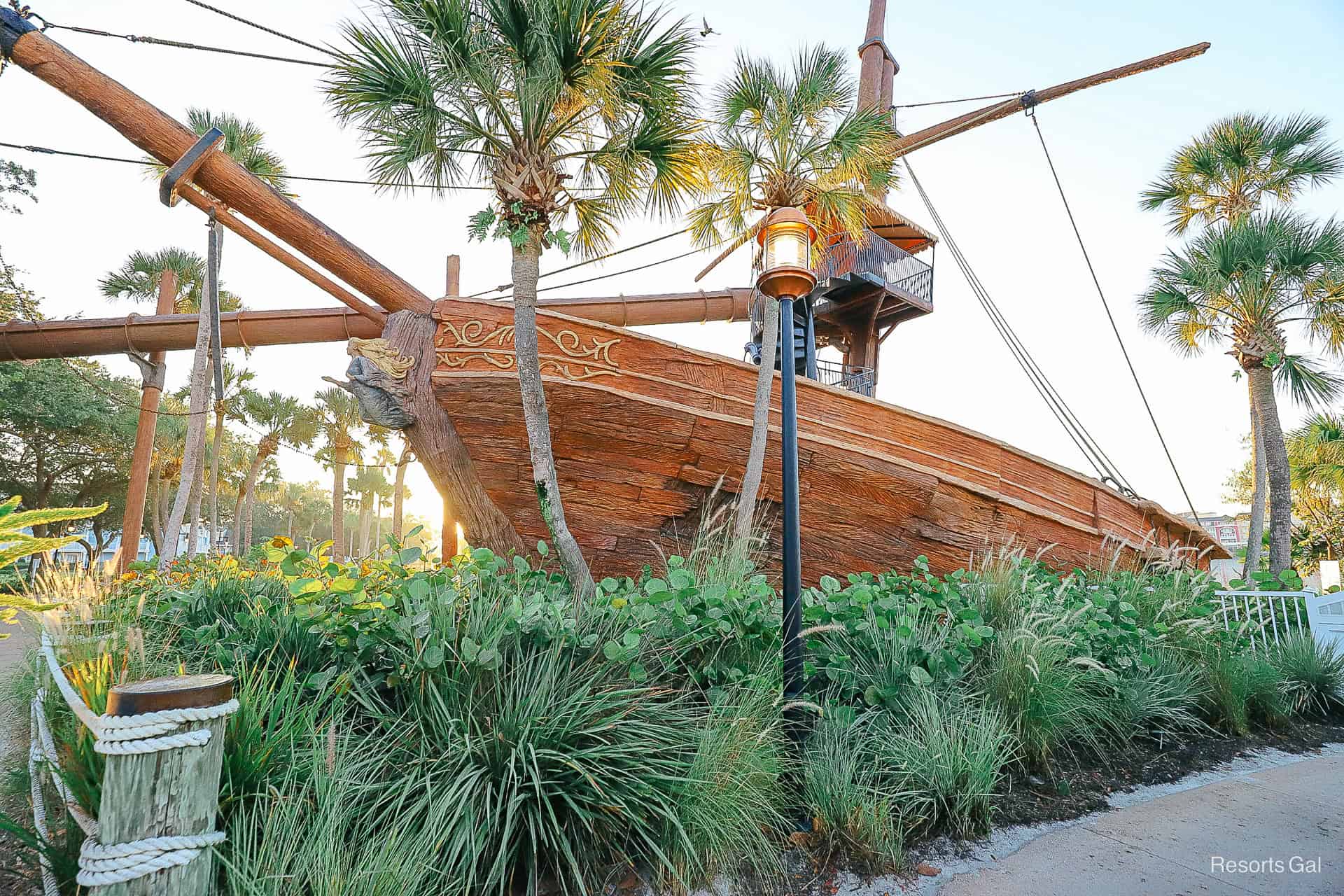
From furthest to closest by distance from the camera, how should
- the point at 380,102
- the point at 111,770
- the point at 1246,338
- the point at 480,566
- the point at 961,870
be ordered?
the point at 1246,338 → the point at 380,102 → the point at 480,566 → the point at 961,870 → the point at 111,770

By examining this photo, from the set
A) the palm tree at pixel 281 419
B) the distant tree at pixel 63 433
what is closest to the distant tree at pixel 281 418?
the palm tree at pixel 281 419

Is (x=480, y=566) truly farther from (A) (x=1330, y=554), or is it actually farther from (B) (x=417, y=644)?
(A) (x=1330, y=554)

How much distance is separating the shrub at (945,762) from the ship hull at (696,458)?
11.7ft

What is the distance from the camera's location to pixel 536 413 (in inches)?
199

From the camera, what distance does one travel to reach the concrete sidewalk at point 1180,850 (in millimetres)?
2369

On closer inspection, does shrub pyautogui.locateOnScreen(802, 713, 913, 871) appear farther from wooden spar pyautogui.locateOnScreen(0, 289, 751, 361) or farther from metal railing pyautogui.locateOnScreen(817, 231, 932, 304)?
metal railing pyautogui.locateOnScreen(817, 231, 932, 304)

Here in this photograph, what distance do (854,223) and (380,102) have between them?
15.4 feet

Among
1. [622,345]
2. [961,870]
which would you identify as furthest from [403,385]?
[961,870]

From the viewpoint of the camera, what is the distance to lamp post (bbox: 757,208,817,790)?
3.04 m

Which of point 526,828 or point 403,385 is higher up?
point 403,385

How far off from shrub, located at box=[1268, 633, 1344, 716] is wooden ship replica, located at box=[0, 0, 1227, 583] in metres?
1.40

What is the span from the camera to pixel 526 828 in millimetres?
2211

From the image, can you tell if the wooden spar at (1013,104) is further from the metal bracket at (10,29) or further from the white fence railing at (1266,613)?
the metal bracket at (10,29)

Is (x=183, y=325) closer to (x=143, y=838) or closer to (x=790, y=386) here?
(x=790, y=386)
